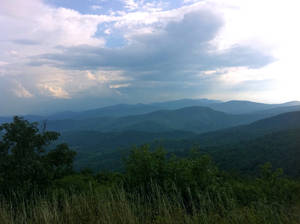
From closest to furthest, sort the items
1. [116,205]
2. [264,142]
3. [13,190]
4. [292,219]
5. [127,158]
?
[292,219] < [116,205] < [13,190] < [127,158] < [264,142]

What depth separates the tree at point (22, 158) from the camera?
27.0 ft

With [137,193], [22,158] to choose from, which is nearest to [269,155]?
[137,193]

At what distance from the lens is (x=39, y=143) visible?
970 centimetres

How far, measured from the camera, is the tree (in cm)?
823

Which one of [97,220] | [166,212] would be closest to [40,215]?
[97,220]

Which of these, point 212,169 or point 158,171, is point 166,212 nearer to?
point 158,171

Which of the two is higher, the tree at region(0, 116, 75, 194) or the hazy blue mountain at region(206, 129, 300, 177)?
the tree at region(0, 116, 75, 194)

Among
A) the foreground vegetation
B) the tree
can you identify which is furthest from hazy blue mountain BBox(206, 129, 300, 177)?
the tree

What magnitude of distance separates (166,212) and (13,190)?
6373 mm

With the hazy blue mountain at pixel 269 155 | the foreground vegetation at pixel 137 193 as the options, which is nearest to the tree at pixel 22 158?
the foreground vegetation at pixel 137 193

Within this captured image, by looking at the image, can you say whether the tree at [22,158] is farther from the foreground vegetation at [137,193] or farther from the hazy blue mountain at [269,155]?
the hazy blue mountain at [269,155]

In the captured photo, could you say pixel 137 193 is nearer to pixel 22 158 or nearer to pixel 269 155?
pixel 22 158

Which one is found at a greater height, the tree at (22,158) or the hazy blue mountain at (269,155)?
the tree at (22,158)

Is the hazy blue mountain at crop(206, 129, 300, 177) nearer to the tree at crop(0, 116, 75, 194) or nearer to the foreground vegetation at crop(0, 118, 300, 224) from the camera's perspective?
the foreground vegetation at crop(0, 118, 300, 224)
